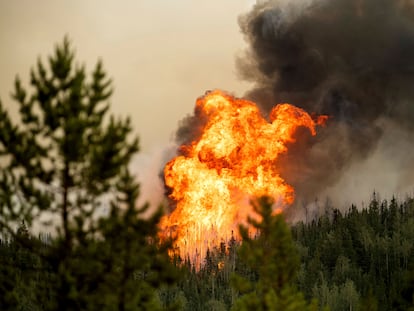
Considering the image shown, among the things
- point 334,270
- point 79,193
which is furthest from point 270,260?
point 334,270

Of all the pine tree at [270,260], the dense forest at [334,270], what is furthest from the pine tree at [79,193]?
the dense forest at [334,270]

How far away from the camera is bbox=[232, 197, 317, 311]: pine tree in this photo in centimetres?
3275

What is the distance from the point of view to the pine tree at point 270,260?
32750mm

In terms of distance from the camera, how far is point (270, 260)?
110ft

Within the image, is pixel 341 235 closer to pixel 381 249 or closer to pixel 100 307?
pixel 381 249

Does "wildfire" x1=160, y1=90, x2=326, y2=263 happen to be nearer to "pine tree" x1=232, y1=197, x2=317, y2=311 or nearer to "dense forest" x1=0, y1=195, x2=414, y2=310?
"dense forest" x1=0, y1=195, x2=414, y2=310

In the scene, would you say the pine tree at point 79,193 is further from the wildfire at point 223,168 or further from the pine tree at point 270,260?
the wildfire at point 223,168

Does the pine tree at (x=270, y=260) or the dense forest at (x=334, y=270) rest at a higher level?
the dense forest at (x=334, y=270)

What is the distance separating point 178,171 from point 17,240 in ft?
510

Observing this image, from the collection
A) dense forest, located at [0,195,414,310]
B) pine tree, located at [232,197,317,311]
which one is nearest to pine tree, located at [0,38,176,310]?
pine tree, located at [232,197,317,311]

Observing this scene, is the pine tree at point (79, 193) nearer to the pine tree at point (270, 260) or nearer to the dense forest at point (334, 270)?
the pine tree at point (270, 260)

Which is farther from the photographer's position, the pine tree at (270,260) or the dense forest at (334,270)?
the dense forest at (334,270)

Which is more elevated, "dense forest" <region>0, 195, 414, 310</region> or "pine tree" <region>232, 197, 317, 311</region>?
"dense forest" <region>0, 195, 414, 310</region>

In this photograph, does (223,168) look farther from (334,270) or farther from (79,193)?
(79,193)
